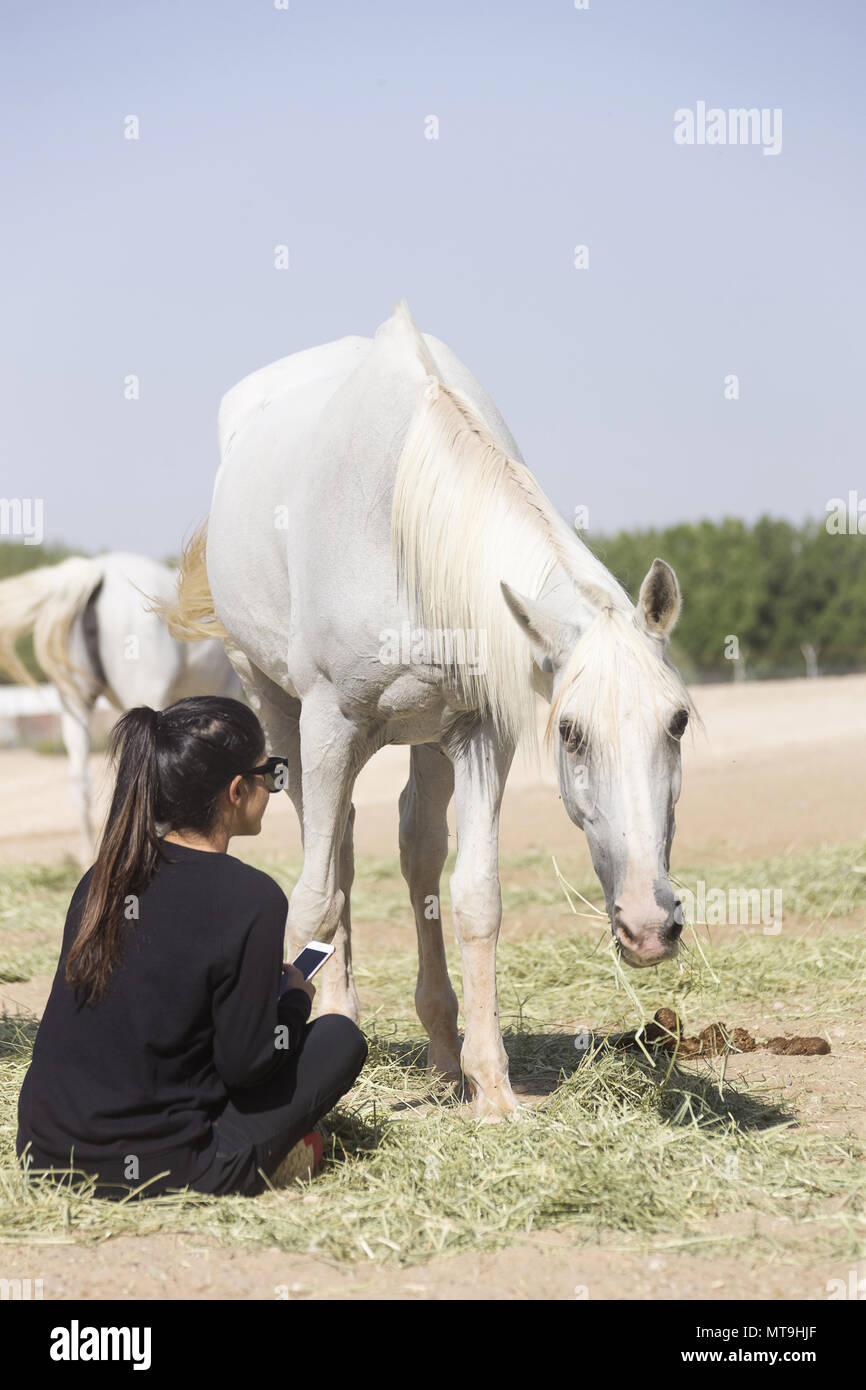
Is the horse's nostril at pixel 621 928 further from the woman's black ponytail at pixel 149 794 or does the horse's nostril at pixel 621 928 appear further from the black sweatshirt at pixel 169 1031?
the woman's black ponytail at pixel 149 794

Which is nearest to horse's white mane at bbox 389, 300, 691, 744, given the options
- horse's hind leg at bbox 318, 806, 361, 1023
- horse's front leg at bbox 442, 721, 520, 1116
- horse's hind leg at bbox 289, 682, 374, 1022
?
horse's front leg at bbox 442, 721, 520, 1116

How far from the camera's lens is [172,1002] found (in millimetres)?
2861

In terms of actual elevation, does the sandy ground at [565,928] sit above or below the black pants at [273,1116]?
below

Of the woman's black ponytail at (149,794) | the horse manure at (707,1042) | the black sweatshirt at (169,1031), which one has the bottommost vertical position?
the horse manure at (707,1042)

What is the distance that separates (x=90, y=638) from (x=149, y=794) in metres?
6.15

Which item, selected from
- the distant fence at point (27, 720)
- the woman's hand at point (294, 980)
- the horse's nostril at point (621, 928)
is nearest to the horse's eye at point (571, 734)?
the horse's nostril at point (621, 928)

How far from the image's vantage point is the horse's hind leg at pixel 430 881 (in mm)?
4289

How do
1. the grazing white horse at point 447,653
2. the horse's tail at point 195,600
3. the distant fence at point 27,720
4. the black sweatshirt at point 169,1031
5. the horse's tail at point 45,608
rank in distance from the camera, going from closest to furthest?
the black sweatshirt at point 169,1031 → the grazing white horse at point 447,653 → the horse's tail at point 195,600 → the horse's tail at point 45,608 → the distant fence at point 27,720

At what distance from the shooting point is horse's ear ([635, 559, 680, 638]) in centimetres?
315

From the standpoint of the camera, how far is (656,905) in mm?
2916

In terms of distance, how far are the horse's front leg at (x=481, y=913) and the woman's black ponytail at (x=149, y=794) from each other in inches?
31.6

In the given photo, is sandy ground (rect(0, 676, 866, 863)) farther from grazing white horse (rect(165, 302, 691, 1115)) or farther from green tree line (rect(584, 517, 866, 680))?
green tree line (rect(584, 517, 866, 680))

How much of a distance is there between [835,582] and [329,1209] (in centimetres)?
3368

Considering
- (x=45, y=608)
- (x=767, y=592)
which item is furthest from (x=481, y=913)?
(x=767, y=592)
